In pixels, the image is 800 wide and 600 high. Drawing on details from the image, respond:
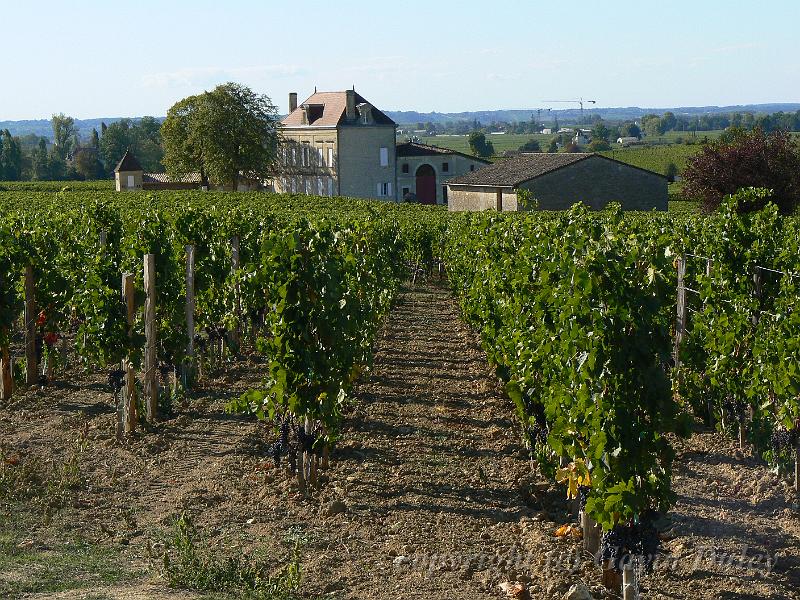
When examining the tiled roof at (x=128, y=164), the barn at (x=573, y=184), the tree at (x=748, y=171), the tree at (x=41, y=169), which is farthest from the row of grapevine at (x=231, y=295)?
the tree at (x=41, y=169)

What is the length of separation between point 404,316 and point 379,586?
45.7 feet

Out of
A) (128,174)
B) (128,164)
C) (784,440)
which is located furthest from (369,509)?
(128,164)

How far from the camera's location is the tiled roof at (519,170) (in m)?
44.9

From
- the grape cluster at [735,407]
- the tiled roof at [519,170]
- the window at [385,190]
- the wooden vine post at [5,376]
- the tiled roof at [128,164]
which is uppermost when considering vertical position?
the tiled roof at [128,164]

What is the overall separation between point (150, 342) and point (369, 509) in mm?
4000

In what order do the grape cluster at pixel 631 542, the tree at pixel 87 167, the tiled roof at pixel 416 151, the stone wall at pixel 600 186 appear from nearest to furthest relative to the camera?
the grape cluster at pixel 631 542 < the stone wall at pixel 600 186 < the tiled roof at pixel 416 151 < the tree at pixel 87 167

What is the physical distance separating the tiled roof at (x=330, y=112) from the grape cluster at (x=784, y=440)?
192 feet

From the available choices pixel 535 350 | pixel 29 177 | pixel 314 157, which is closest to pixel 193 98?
pixel 314 157

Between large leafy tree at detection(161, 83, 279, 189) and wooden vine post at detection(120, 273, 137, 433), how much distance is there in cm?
5583

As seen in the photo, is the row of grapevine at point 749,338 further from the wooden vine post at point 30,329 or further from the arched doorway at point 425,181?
the arched doorway at point 425,181

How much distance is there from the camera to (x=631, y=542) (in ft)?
21.4

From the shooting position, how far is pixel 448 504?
8367 millimetres

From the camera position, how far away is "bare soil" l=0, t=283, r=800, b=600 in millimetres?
6809

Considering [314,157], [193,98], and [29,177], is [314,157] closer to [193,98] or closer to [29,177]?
[193,98]
